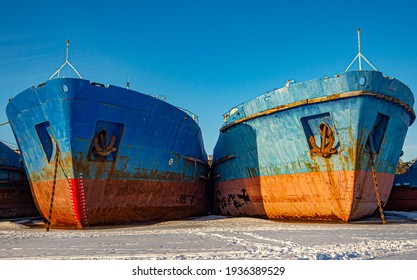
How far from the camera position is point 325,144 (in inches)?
418

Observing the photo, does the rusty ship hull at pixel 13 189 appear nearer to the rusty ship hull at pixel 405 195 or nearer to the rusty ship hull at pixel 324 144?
the rusty ship hull at pixel 324 144

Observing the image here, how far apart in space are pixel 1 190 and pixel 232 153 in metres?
10.5

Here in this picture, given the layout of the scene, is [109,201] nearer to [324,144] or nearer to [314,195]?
[314,195]

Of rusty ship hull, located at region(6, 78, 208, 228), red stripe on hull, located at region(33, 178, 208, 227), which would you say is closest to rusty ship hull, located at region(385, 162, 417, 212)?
red stripe on hull, located at region(33, 178, 208, 227)

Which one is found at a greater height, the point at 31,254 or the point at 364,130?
the point at 364,130

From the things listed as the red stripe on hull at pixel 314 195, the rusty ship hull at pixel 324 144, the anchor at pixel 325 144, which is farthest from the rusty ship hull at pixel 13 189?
the anchor at pixel 325 144

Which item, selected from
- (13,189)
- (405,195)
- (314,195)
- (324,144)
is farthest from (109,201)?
(405,195)

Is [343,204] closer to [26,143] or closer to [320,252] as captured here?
[320,252]

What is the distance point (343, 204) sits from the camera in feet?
33.8

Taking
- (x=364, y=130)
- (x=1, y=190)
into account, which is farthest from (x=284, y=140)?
(x=1, y=190)

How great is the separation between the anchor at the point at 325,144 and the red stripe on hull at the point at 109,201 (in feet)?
18.1

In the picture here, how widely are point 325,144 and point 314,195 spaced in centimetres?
170

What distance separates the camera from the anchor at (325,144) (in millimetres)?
10469
